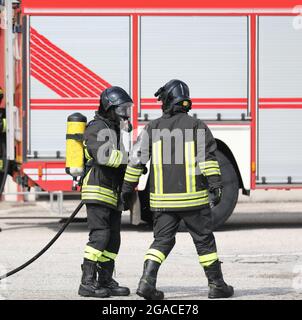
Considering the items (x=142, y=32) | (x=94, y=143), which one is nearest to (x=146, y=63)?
(x=142, y=32)

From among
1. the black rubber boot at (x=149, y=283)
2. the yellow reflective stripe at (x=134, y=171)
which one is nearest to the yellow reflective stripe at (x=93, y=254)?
the black rubber boot at (x=149, y=283)

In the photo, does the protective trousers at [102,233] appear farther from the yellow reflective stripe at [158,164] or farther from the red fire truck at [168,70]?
the red fire truck at [168,70]

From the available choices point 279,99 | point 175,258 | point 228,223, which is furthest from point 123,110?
point 228,223

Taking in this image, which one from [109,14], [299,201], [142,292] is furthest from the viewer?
[299,201]

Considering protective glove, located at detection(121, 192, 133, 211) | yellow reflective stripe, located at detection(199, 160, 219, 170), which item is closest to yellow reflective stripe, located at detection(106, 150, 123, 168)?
protective glove, located at detection(121, 192, 133, 211)

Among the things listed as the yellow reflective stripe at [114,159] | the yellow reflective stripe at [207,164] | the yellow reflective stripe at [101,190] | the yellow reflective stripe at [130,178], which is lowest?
the yellow reflective stripe at [101,190]

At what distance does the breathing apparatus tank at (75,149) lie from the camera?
8594 millimetres

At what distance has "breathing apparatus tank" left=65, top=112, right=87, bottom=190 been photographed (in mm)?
8594

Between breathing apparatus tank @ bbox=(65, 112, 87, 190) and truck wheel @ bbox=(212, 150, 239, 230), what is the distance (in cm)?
432

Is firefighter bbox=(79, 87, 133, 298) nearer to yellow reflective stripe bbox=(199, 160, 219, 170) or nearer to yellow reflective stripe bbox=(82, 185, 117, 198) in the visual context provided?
yellow reflective stripe bbox=(82, 185, 117, 198)

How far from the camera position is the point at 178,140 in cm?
817

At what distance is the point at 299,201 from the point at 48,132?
627 cm

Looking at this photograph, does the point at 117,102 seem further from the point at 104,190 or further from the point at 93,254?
the point at 93,254

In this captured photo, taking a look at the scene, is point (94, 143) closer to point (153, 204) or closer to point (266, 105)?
point (153, 204)
